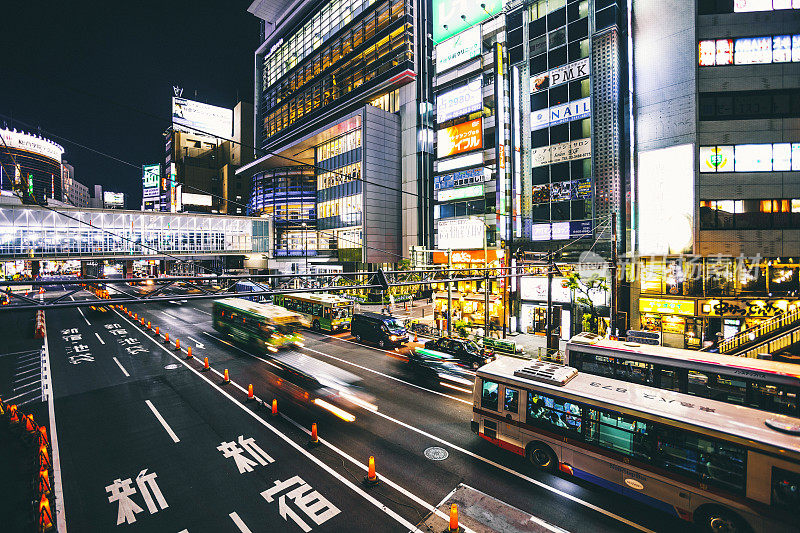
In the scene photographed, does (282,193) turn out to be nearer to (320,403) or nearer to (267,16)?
(267,16)

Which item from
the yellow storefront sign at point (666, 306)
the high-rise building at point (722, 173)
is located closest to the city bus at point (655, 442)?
the yellow storefront sign at point (666, 306)

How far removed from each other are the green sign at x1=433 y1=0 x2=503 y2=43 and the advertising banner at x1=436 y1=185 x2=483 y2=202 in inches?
683

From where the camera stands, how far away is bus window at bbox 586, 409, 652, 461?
8.11 m

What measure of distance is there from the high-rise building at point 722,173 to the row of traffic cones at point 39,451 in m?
29.2

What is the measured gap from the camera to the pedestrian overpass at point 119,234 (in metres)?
39.2

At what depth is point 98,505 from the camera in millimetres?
8383

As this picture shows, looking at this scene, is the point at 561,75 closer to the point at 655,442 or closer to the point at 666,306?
the point at 666,306

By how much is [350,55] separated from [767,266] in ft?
201

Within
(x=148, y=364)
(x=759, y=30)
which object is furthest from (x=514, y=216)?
(x=148, y=364)

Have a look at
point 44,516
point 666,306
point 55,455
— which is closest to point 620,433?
point 44,516

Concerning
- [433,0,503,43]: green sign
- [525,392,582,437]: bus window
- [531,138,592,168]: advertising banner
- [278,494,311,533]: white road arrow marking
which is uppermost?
[433,0,503,43]: green sign

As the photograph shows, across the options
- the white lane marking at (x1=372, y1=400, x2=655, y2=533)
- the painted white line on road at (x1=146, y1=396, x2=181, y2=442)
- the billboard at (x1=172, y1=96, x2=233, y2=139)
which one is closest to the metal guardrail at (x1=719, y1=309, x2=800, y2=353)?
the white lane marking at (x1=372, y1=400, x2=655, y2=533)

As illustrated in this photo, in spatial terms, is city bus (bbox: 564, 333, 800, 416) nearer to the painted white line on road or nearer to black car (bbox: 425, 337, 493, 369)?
black car (bbox: 425, 337, 493, 369)

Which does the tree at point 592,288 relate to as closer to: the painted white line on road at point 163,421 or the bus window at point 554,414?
the bus window at point 554,414
